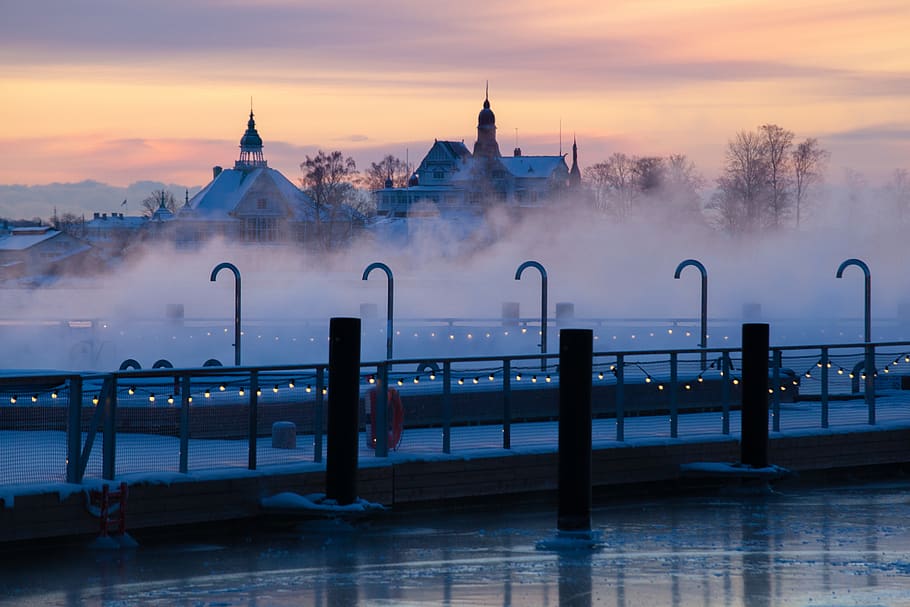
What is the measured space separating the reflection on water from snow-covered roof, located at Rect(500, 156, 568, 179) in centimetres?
15488

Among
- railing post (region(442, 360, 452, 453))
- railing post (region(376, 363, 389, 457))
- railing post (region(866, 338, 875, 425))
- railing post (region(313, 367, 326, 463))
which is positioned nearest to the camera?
railing post (region(313, 367, 326, 463))

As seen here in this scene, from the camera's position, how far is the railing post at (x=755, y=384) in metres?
17.7

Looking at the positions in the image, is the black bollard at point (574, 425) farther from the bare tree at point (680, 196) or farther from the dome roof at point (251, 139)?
the dome roof at point (251, 139)

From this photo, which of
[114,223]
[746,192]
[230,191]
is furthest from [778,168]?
[114,223]

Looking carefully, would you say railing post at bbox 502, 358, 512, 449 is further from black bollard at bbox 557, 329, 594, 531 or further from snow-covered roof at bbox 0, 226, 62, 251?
snow-covered roof at bbox 0, 226, 62, 251

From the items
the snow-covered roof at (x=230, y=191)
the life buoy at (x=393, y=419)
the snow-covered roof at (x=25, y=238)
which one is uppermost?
the snow-covered roof at (x=230, y=191)

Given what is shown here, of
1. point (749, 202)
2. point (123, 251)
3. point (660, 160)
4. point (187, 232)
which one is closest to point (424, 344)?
point (749, 202)

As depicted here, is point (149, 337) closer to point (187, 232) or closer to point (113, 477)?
point (113, 477)

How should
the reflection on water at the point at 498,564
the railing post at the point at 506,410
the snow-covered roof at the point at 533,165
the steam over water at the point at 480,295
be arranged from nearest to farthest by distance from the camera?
the reflection on water at the point at 498,564 < the railing post at the point at 506,410 < the steam over water at the point at 480,295 < the snow-covered roof at the point at 533,165

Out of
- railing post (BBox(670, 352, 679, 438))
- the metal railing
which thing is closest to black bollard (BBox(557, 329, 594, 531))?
the metal railing

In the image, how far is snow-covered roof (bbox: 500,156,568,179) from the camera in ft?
562

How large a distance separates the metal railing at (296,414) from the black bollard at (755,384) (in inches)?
37.8

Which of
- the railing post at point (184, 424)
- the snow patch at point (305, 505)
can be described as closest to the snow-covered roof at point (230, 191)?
the snow patch at point (305, 505)

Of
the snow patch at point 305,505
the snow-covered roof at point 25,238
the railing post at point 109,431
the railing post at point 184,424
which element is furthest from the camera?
the snow-covered roof at point 25,238
